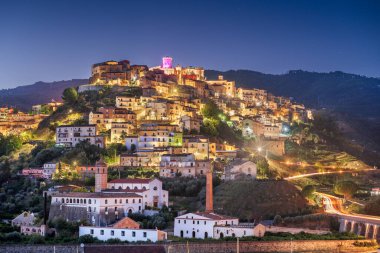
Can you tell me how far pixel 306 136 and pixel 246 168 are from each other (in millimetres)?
36216

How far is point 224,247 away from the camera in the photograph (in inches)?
1752

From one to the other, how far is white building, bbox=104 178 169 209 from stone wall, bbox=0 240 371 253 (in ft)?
36.0

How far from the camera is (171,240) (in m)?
44.9

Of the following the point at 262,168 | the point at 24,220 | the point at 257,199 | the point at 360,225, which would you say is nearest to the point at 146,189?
the point at 257,199

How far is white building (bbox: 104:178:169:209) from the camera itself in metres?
54.5

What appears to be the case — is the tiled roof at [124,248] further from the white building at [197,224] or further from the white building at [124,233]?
the white building at [197,224]

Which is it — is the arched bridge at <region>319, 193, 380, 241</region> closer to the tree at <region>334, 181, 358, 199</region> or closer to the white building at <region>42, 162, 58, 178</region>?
the tree at <region>334, 181, 358, 199</region>

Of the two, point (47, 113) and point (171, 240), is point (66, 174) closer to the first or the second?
point (171, 240)

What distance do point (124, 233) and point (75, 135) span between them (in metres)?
29.6

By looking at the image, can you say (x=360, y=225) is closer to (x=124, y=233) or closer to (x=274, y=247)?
(x=274, y=247)

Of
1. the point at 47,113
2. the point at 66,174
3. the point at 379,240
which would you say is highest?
the point at 47,113

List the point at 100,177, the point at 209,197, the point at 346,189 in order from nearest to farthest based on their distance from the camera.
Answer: the point at 209,197
the point at 100,177
the point at 346,189

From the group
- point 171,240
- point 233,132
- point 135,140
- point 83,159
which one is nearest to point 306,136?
point 233,132

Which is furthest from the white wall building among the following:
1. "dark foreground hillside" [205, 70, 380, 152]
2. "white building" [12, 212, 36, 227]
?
"dark foreground hillside" [205, 70, 380, 152]
